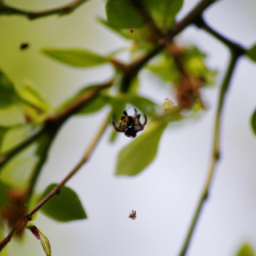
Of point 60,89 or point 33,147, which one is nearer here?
point 33,147

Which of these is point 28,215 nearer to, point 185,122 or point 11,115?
point 11,115

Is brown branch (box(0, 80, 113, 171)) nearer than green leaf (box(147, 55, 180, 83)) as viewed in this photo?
Yes

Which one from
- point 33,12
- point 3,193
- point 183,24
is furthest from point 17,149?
point 183,24

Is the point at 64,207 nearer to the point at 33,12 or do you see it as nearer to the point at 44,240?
the point at 44,240

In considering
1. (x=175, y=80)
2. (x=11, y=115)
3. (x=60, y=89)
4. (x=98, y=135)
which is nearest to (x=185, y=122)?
(x=175, y=80)

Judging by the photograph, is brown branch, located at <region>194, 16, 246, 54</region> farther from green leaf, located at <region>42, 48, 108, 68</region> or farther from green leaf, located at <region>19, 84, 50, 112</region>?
green leaf, located at <region>19, 84, 50, 112</region>

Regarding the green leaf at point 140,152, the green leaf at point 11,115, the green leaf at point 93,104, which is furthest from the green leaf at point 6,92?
the green leaf at point 140,152

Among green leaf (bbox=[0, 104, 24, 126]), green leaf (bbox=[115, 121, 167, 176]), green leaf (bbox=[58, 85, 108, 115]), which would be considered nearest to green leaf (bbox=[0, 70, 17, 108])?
green leaf (bbox=[0, 104, 24, 126])
